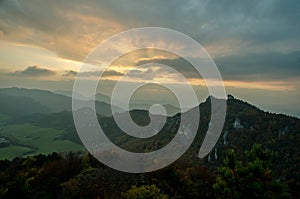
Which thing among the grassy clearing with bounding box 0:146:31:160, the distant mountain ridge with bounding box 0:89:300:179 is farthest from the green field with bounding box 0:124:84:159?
the distant mountain ridge with bounding box 0:89:300:179

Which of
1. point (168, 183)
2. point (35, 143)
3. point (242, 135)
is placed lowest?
point (35, 143)

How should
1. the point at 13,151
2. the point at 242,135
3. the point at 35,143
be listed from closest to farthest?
the point at 13,151 → the point at 242,135 → the point at 35,143

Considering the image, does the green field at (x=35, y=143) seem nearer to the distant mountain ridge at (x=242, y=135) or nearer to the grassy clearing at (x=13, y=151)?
the grassy clearing at (x=13, y=151)

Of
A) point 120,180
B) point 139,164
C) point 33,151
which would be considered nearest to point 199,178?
point 139,164

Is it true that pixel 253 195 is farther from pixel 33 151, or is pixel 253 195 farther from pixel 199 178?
pixel 33 151

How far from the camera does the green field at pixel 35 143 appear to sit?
398 feet

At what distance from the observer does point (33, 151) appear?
124938mm

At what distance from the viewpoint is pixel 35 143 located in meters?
145

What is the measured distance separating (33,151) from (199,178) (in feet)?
382

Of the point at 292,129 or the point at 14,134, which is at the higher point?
the point at 292,129

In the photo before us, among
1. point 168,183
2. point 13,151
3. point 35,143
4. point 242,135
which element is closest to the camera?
point 168,183

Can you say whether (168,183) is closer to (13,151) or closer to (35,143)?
(13,151)

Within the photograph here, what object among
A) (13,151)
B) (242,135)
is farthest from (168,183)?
(13,151)

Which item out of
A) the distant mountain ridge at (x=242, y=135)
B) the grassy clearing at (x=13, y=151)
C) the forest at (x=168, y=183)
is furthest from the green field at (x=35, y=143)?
the forest at (x=168, y=183)
